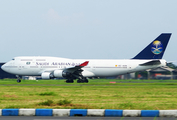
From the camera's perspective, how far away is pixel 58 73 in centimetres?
4719

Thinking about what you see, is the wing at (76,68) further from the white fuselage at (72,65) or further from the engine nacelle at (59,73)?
the white fuselage at (72,65)

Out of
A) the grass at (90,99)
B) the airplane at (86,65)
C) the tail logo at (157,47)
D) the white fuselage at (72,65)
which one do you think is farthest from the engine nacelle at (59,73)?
the grass at (90,99)

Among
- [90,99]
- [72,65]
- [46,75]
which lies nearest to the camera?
[90,99]

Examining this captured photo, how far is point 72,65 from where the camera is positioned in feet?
162

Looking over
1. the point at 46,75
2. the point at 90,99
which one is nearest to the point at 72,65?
the point at 46,75

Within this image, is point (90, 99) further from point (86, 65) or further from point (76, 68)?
point (86, 65)

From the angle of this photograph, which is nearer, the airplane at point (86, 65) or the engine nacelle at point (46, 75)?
the engine nacelle at point (46, 75)

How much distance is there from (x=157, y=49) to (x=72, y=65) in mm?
12999

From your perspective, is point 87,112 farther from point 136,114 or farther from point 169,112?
point 169,112

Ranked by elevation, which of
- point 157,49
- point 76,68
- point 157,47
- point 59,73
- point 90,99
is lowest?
point 90,99

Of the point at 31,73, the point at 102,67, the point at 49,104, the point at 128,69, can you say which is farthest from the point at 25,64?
the point at 49,104

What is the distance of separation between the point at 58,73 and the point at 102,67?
6.62 m

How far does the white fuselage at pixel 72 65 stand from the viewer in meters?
48.2

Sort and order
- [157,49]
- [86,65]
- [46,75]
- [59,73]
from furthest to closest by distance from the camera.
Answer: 1. [157,49]
2. [86,65]
3. [46,75]
4. [59,73]
